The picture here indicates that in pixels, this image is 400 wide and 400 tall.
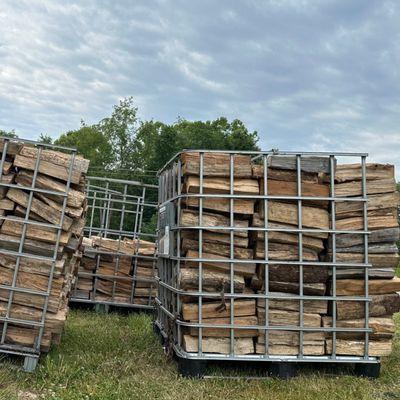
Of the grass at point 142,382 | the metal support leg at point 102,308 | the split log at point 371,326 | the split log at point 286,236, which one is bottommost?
the grass at point 142,382

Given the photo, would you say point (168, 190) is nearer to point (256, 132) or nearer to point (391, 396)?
point (391, 396)

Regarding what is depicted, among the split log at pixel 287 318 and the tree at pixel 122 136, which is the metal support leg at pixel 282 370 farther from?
the tree at pixel 122 136

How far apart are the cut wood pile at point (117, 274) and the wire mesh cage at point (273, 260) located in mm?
4091

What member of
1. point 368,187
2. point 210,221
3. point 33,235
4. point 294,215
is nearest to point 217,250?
point 210,221

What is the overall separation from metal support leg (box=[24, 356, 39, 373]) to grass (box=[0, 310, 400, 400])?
0.08 m

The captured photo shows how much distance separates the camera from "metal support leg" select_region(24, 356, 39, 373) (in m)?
5.06

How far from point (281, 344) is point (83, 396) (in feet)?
6.44

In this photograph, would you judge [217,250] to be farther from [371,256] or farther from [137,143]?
[137,143]

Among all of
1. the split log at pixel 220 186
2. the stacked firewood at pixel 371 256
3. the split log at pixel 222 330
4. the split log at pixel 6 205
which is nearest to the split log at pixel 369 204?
the stacked firewood at pixel 371 256

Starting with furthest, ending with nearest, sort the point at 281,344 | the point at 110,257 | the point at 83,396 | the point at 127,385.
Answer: the point at 110,257 < the point at 281,344 < the point at 127,385 < the point at 83,396

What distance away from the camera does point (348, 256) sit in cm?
521

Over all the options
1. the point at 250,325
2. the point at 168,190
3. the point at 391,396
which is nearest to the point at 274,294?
the point at 250,325

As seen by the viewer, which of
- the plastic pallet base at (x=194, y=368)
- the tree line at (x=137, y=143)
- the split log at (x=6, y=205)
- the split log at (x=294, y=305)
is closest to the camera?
the plastic pallet base at (x=194, y=368)

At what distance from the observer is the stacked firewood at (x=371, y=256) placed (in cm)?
519
